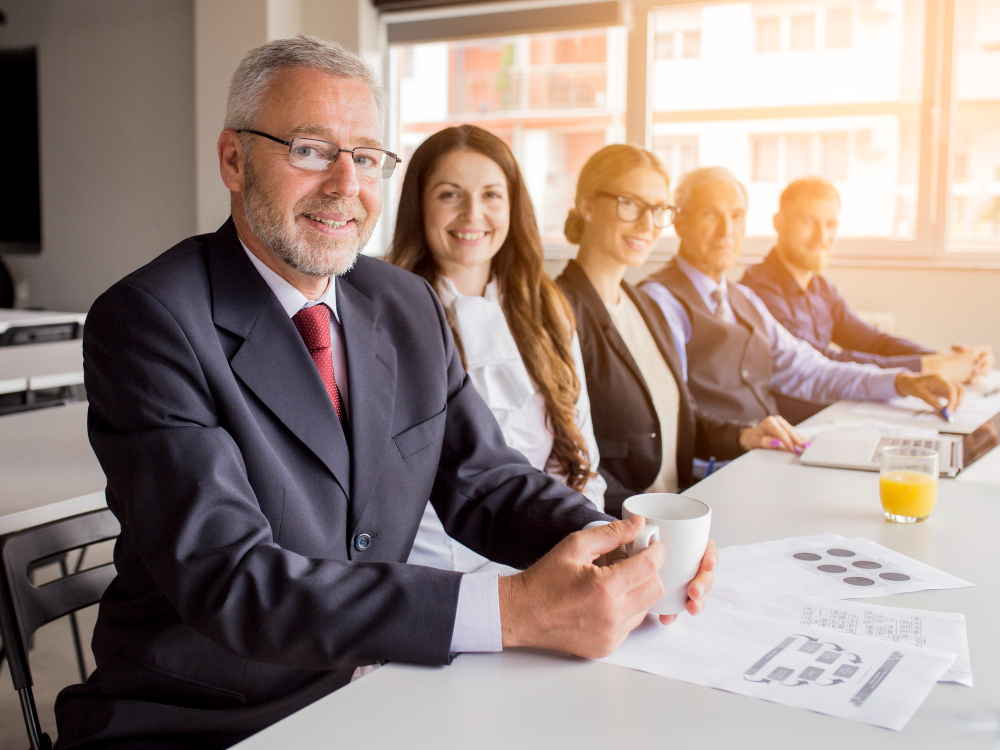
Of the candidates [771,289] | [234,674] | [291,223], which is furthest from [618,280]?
[234,674]

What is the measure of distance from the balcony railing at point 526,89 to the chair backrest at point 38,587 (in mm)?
4738

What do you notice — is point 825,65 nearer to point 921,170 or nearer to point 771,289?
point 921,170

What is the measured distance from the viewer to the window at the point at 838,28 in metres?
4.69

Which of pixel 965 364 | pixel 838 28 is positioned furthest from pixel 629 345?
pixel 838 28

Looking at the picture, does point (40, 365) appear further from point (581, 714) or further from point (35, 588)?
point (581, 714)

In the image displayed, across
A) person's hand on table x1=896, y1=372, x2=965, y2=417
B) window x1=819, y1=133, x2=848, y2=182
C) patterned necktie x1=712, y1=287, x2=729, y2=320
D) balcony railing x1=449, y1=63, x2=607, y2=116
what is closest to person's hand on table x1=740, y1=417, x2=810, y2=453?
person's hand on table x1=896, y1=372, x2=965, y2=417

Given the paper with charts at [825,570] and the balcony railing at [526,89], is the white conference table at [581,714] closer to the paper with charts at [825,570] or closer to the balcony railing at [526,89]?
the paper with charts at [825,570]

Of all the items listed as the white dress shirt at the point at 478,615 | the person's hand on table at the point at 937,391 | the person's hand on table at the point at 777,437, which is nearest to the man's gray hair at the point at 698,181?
the person's hand on table at the point at 937,391

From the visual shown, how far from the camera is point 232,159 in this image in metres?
1.25

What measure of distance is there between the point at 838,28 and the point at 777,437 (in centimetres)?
364

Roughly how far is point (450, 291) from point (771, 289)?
75.8 inches

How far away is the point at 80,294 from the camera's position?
20.3 ft

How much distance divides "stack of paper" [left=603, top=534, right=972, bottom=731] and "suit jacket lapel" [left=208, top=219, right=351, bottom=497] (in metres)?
0.46

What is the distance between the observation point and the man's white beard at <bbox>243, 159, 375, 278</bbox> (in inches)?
46.6
